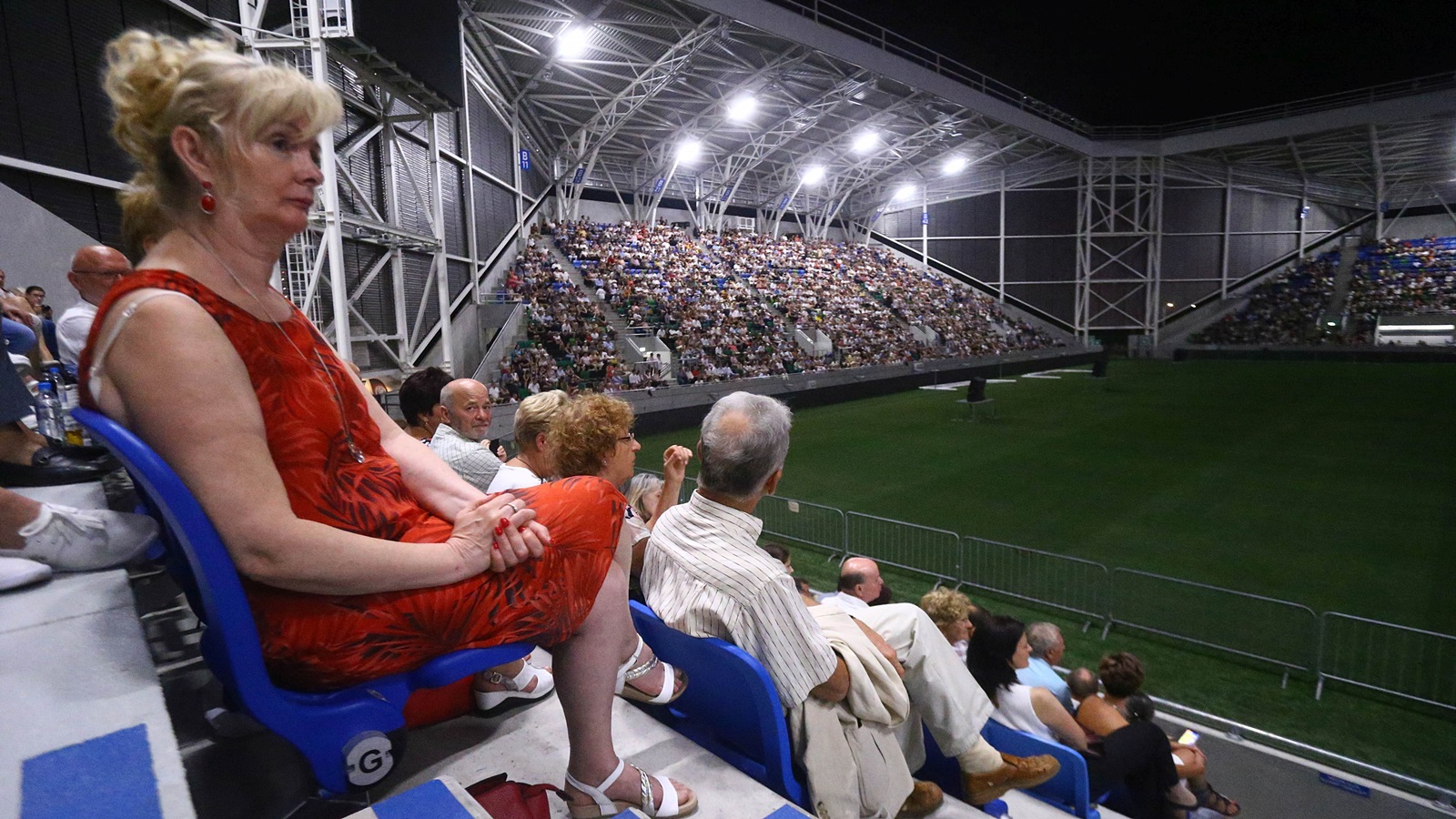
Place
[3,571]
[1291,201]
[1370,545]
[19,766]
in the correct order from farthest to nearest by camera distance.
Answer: [1291,201] < [1370,545] < [3,571] < [19,766]

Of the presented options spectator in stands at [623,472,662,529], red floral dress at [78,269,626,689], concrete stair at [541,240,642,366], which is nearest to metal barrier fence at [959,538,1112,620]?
spectator in stands at [623,472,662,529]

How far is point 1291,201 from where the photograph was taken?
3916cm

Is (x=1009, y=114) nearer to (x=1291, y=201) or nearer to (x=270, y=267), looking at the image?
(x=1291, y=201)

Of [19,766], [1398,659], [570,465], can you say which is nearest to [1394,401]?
[1398,659]

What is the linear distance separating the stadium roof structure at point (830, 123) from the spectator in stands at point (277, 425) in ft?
58.9

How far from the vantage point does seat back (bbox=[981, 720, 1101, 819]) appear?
2.85m

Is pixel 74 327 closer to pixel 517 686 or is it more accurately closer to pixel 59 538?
pixel 59 538

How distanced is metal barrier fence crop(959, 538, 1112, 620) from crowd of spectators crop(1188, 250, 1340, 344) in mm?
37156

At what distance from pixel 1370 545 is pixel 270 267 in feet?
37.8

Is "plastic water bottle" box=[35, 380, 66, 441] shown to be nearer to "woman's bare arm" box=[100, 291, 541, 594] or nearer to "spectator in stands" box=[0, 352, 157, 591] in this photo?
"spectator in stands" box=[0, 352, 157, 591]

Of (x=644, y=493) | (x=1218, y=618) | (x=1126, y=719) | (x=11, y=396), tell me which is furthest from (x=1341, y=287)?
(x=11, y=396)

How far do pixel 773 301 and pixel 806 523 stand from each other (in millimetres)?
22208

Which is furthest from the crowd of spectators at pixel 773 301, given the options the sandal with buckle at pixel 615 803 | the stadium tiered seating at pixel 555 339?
the sandal with buckle at pixel 615 803

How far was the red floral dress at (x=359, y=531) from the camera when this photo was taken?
121 cm
